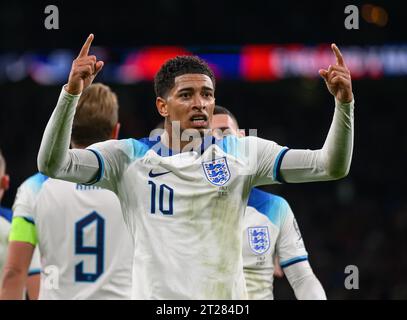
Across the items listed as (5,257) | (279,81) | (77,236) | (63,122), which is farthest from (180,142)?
(279,81)

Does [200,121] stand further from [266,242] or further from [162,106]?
[266,242]

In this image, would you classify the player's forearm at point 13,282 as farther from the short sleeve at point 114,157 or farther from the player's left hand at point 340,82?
the player's left hand at point 340,82

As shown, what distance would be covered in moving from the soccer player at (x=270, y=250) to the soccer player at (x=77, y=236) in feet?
2.16

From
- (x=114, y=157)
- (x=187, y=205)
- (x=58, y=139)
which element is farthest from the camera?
(x=114, y=157)

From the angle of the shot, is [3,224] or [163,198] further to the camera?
[3,224]

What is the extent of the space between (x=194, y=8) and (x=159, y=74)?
14752 millimetres

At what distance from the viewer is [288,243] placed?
15.7 ft

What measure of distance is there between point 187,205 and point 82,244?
3.49 ft

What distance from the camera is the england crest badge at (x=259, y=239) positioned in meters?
4.66

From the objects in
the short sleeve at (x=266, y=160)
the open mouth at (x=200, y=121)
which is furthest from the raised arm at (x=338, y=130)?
the open mouth at (x=200, y=121)

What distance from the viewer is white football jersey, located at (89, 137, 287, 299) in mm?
3559

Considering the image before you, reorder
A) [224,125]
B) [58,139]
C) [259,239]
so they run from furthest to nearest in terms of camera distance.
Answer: [224,125] < [259,239] < [58,139]

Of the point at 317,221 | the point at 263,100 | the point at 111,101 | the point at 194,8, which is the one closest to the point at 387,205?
the point at 317,221

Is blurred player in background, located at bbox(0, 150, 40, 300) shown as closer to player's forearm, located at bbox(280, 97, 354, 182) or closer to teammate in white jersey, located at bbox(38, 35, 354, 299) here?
teammate in white jersey, located at bbox(38, 35, 354, 299)
